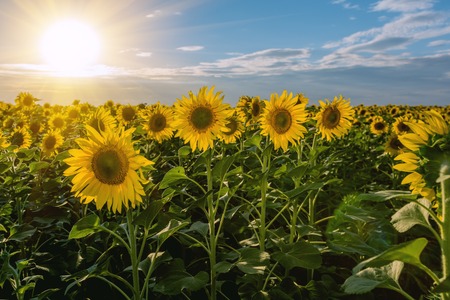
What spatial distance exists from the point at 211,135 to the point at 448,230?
2317mm

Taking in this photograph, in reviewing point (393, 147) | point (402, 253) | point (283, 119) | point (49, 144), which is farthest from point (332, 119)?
point (49, 144)

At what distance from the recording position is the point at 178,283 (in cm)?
299

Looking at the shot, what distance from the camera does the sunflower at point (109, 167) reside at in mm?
2777

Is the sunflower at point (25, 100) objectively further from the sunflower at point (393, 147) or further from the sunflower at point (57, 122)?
the sunflower at point (393, 147)

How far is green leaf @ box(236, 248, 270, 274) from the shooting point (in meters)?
2.94

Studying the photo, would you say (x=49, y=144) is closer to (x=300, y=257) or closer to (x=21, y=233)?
(x=21, y=233)

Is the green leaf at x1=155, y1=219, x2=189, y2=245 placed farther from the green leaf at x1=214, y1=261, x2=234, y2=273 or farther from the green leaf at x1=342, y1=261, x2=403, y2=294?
the green leaf at x1=342, y1=261, x2=403, y2=294

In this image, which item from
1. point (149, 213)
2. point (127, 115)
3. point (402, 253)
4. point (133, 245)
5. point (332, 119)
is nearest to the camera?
point (402, 253)

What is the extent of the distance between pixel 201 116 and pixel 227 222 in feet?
3.49

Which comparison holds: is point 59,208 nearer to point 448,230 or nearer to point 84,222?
point 84,222

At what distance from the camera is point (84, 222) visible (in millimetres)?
2850

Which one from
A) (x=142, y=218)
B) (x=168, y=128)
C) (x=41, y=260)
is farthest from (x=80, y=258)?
(x=168, y=128)

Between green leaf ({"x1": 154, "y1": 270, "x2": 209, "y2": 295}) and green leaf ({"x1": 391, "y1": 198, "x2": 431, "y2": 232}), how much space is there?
4.58 ft

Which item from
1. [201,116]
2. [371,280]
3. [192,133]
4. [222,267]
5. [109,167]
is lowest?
[222,267]
